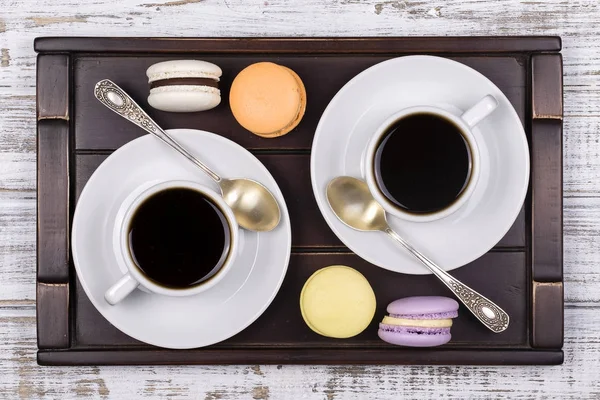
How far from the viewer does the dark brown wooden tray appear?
879 millimetres

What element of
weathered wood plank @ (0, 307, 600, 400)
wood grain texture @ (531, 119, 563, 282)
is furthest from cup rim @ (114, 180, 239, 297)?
wood grain texture @ (531, 119, 563, 282)

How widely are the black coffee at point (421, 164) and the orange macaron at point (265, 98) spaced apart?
14 centimetres

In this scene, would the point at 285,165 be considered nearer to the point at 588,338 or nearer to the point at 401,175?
the point at 401,175

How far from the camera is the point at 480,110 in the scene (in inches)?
31.1

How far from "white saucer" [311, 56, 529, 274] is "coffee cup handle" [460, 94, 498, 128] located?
0.12 feet

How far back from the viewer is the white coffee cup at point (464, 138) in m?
0.79

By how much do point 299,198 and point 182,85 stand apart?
22 centimetres

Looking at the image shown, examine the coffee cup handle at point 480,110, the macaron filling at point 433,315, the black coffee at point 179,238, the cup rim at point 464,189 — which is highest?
the coffee cup handle at point 480,110

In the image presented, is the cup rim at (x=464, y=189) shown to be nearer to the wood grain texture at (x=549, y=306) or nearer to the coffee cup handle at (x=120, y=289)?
the wood grain texture at (x=549, y=306)

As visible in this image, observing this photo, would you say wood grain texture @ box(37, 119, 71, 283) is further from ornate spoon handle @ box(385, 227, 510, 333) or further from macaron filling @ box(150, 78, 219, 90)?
ornate spoon handle @ box(385, 227, 510, 333)

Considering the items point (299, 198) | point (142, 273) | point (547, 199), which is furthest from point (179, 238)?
point (547, 199)

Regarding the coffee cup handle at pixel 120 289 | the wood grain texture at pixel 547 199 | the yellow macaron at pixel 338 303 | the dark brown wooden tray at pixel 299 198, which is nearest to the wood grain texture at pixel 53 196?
the dark brown wooden tray at pixel 299 198

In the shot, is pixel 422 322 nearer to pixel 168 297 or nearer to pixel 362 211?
pixel 362 211

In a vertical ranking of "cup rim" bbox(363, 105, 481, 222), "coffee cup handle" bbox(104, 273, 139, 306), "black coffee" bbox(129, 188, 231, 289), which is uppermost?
"cup rim" bbox(363, 105, 481, 222)
